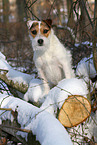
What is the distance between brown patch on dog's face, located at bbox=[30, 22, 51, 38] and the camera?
299cm

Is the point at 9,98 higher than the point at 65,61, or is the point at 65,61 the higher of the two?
the point at 65,61

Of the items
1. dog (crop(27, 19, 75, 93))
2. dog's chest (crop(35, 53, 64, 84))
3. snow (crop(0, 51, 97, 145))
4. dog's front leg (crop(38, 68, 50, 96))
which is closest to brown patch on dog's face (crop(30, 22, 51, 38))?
dog (crop(27, 19, 75, 93))

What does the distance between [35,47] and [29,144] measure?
1748 millimetres

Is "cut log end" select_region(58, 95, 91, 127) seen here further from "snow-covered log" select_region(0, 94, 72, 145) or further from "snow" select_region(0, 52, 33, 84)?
"snow" select_region(0, 52, 33, 84)

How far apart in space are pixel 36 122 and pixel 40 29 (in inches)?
68.6

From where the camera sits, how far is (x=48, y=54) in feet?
10.5

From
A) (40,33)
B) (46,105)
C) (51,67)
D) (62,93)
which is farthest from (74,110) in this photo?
(40,33)

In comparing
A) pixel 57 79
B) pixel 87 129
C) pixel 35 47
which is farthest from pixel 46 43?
pixel 87 129

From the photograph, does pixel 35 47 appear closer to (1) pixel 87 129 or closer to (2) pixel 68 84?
(2) pixel 68 84

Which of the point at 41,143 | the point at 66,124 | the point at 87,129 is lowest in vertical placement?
the point at 87,129

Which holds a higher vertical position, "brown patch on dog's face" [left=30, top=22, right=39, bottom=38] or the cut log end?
"brown patch on dog's face" [left=30, top=22, right=39, bottom=38]

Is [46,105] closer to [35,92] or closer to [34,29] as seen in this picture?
[35,92]

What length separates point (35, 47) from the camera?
3.08 meters

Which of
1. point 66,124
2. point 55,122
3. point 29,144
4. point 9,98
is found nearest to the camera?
point 55,122
